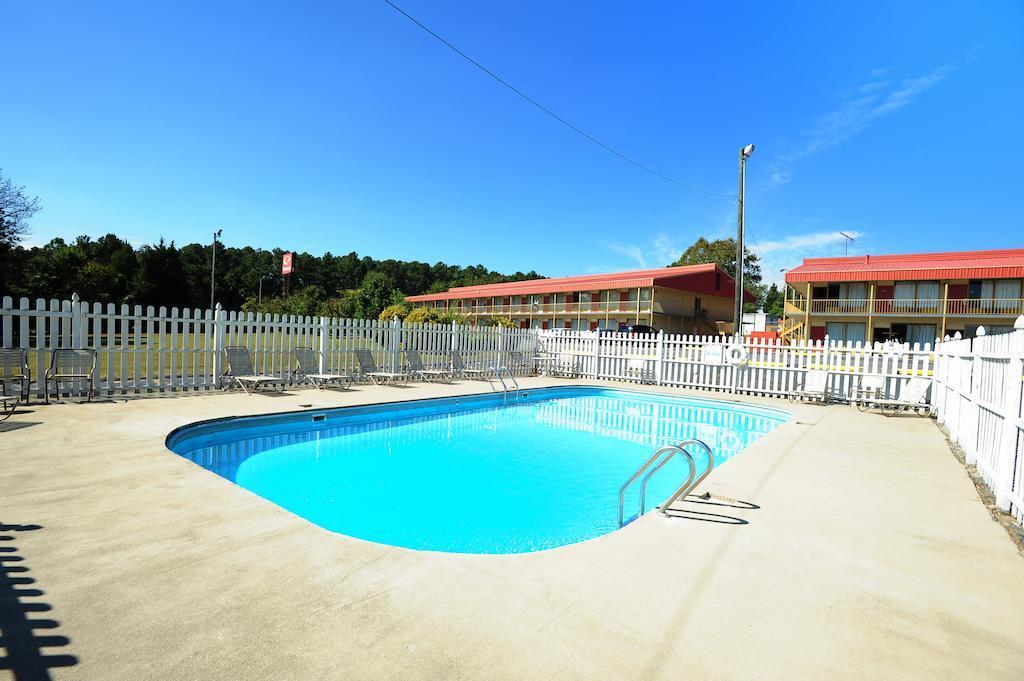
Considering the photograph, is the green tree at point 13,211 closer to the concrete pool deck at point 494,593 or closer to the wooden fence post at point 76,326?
the wooden fence post at point 76,326

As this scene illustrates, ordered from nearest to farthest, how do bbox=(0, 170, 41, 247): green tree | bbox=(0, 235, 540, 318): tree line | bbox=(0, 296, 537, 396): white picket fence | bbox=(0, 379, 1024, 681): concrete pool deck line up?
1. bbox=(0, 379, 1024, 681): concrete pool deck
2. bbox=(0, 296, 537, 396): white picket fence
3. bbox=(0, 170, 41, 247): green tree
4. bbox=(0, 235, 540, 318): tree line

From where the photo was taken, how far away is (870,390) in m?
12.5

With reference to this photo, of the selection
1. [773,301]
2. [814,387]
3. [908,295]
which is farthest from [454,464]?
[773,301]

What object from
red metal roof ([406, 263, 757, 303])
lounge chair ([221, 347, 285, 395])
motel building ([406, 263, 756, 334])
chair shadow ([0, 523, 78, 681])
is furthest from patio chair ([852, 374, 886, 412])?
red metal roof ([406, 263, 757, 303])

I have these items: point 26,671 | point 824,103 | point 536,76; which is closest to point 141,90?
point 536,76

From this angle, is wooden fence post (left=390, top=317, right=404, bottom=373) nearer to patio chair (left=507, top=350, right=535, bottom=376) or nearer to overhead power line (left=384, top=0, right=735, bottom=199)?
patio chair (left=507, top=350, right=535, bottom=376)

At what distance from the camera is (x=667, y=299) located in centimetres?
4025

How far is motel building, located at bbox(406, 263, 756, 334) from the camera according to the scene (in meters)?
39.6

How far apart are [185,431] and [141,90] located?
10.6m

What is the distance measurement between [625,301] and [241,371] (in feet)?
113

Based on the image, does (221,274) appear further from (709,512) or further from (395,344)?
(709,512)

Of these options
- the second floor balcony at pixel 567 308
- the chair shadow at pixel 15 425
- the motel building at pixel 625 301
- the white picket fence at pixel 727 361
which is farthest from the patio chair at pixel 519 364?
the second floor balcony at pixel 567 308

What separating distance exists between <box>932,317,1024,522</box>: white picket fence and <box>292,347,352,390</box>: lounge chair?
11.8m

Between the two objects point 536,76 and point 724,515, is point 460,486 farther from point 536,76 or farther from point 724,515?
point 536,76
